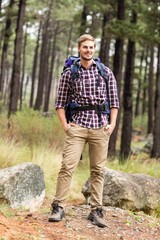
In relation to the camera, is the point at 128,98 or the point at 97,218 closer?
the point at 97,218

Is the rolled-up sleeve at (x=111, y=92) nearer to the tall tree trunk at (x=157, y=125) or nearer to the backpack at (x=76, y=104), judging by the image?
the backpack at (x=76, y=104)

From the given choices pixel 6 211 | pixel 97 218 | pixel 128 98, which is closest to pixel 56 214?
pixel 97 218

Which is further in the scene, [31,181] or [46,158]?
[46,158]

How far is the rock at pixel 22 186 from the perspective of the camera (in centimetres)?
533

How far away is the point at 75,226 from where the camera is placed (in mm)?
4629

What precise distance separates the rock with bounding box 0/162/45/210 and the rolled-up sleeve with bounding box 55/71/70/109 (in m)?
1.33

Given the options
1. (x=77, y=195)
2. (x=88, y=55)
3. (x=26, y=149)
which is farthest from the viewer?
(x=26, y=149)

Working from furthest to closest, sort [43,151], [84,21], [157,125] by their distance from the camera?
[84,21] < [157,125] < [43,151]

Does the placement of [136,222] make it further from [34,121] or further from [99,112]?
[34,121]

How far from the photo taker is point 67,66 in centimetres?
475

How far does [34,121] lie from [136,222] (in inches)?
221

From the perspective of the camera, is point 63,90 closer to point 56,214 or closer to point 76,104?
point 76,104

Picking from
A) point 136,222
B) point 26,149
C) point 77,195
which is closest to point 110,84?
point 136,222

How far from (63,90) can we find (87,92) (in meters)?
0.30
